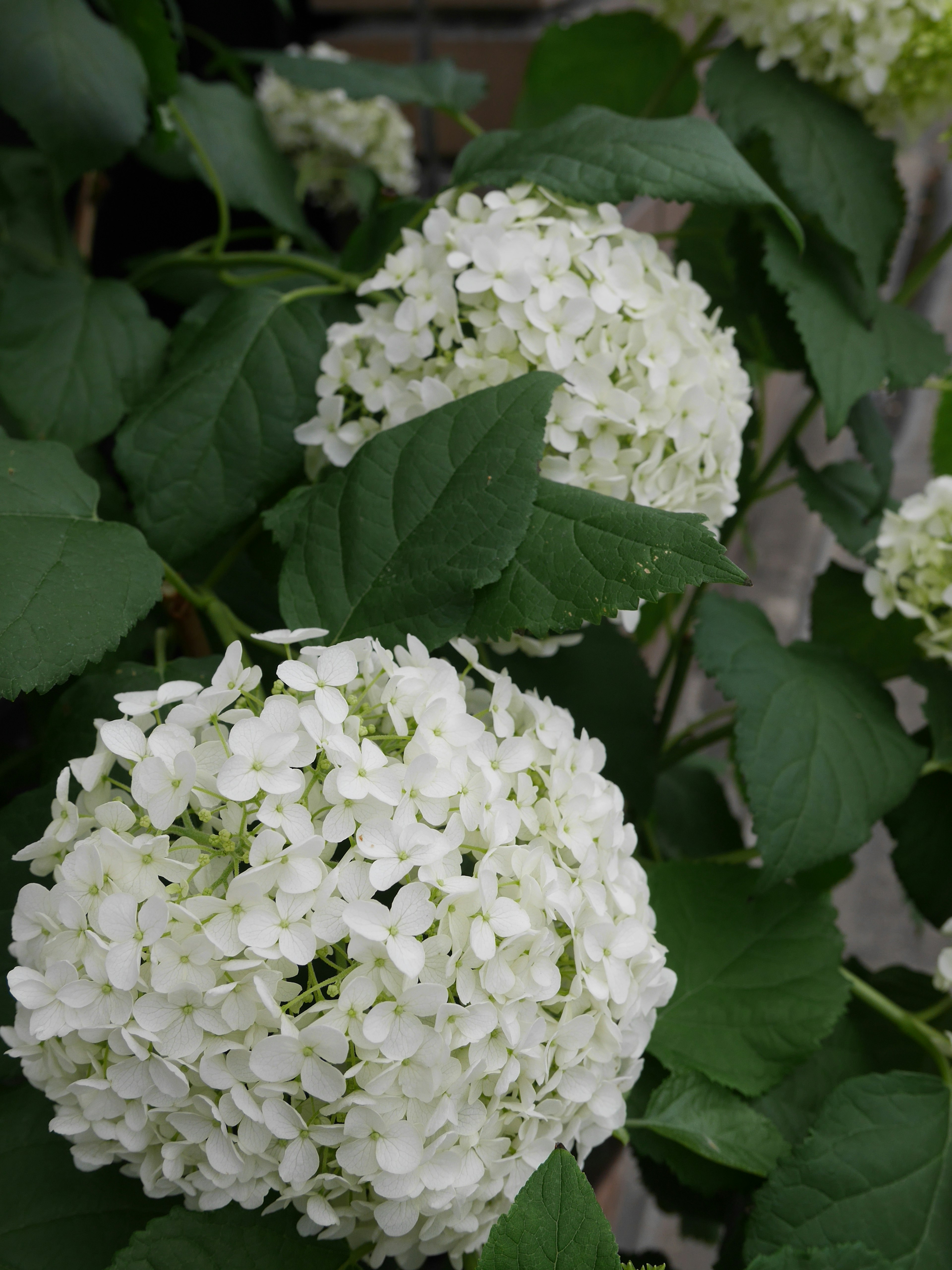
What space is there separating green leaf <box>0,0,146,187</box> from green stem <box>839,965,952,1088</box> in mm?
837

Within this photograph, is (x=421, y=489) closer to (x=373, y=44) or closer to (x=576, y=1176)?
(x=576, y=1176)

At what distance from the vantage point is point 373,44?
4.45ft

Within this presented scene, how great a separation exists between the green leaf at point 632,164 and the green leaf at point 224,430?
173 millimetres

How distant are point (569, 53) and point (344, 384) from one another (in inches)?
24.4

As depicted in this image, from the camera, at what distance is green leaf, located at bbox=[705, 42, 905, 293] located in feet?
2.52

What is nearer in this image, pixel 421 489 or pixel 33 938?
pixel 33 938

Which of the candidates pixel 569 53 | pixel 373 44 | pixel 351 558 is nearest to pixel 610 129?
pixel 351 558

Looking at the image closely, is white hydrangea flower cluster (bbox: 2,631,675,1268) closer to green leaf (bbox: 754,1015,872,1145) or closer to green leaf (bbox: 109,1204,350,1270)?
green leaf (bbox: 109,1204,350,1270)

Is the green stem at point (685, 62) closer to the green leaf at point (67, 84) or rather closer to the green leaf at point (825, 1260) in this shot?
the green leaf at point (67, 84)

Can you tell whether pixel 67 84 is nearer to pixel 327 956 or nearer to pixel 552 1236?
pixel 327 956

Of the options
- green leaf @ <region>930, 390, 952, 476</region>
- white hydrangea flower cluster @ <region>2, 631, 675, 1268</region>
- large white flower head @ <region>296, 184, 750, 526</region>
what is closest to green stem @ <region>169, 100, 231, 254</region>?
large white flower head @ <region>296, 184, 750, 526</region>

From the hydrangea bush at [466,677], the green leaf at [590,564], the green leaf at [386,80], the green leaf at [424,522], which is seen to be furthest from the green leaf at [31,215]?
the green leaf at [590,564]

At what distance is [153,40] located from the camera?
790 mm

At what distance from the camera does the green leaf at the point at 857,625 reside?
0.95 meters
